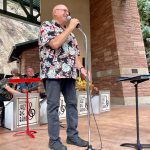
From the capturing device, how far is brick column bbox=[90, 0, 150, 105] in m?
6.97

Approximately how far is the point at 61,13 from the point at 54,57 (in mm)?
385

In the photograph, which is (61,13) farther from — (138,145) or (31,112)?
(31,112)

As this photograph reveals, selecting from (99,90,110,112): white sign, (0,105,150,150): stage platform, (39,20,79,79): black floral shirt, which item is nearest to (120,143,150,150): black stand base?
(0,105,150,150): stage platform

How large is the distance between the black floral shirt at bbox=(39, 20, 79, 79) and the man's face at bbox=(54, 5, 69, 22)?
8 centimetres

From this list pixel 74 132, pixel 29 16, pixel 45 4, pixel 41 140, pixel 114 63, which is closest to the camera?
pixel 74 132

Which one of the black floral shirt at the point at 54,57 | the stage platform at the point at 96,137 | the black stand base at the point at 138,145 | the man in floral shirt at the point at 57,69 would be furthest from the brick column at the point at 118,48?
the black floral shirt at the point at 54,57

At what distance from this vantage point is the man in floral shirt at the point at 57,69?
2.30m

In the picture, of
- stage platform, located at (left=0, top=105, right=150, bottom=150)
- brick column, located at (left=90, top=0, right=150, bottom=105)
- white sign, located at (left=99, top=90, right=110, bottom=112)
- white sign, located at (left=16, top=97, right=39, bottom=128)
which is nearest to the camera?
stage platform, located at (left=0, top=105, right=150, bottom=150)

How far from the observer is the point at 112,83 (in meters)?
7.25

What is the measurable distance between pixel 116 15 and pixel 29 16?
12.4ft

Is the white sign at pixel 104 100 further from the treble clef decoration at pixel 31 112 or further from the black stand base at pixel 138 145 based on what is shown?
the black stand base at pixel 138 145

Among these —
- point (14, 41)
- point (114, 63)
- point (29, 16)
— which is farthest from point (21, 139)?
point (14, 41)

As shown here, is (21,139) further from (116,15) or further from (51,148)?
(116,15)

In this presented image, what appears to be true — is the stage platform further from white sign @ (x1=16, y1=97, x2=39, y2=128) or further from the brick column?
the brick column
